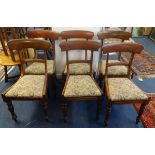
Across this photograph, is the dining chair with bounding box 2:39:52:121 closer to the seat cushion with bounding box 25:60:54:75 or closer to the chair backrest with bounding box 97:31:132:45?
the seat cushion with bounding box 25:60:54:75

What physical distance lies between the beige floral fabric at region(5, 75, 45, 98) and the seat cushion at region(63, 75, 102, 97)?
0.27m

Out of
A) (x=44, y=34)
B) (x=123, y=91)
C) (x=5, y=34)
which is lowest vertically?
(x=123, y=91)

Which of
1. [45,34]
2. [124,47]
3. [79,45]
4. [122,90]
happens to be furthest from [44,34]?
[122,90]

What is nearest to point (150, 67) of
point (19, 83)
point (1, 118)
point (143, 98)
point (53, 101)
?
point (143, 98)

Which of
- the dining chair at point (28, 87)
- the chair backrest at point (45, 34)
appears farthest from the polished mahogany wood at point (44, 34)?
the dining chair at point (28, 87)

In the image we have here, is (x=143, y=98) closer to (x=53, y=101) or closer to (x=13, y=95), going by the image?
(x=53, y=101)

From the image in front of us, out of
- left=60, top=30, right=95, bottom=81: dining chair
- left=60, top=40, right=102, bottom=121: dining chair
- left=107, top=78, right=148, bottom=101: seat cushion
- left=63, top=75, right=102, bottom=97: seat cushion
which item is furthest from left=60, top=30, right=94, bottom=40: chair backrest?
left=107, top=78, right=148, bottom=101: seat cushion

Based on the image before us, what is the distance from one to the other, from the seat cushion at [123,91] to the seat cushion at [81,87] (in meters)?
0.14

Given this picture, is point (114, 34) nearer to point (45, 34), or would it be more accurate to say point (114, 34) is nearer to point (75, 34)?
point (75, 34)

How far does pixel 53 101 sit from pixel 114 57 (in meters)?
1.81

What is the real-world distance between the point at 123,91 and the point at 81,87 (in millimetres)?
426

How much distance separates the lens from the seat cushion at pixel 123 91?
1.54 metres

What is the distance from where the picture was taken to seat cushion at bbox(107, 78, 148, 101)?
5.04 feet

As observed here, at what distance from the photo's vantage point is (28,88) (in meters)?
1.62
